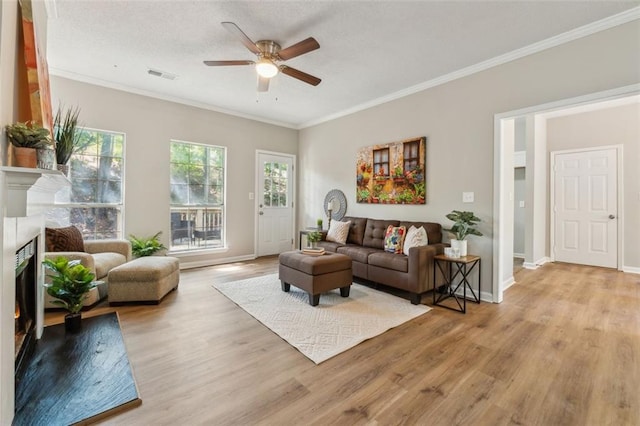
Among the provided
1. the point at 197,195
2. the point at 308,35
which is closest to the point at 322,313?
the point at 308,35

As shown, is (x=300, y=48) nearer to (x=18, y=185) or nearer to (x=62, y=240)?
(x=18, y=185)

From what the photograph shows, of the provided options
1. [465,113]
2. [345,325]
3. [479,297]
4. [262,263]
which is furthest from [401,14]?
[262,263]

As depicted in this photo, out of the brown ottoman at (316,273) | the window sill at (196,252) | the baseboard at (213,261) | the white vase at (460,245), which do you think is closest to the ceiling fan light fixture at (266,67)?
the brown ottoman at (316,273)

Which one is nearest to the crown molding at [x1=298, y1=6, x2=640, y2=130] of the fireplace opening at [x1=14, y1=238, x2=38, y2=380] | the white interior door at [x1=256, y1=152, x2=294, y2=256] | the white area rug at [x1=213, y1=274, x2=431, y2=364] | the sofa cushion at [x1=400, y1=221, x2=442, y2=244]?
the sofa cushion at [x1=400, y1=221, x2=442, y2=244]

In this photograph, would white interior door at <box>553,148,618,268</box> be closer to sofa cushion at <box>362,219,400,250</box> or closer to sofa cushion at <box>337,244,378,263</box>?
sofa cushion at <box>362,219,400,250</box>

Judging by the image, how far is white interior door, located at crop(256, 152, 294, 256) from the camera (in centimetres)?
583

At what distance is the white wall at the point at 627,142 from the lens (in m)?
4.69

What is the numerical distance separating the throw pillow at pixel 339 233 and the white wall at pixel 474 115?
1.77ft

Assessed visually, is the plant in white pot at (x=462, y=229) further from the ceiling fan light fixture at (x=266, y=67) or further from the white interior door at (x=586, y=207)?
the white interior door at (x=586, y=207)

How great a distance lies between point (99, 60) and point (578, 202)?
308 inches

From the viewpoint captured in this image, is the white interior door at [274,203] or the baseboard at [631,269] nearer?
the baseboard at [631,269]

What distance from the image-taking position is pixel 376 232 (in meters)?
4.29

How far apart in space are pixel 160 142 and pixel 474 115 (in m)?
4.57

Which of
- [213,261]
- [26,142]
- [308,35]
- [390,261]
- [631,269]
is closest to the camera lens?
[26,142]
